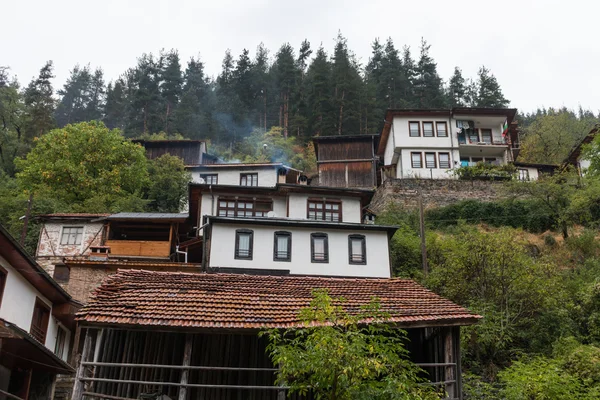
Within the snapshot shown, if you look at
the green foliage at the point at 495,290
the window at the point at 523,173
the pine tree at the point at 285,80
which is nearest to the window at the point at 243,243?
the green foliage at the point at 495,290

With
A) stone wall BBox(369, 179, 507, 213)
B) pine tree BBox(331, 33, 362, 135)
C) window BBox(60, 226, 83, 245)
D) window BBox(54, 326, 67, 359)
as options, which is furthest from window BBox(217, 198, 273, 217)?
pine tree BBox(331, 33, 362, 135)

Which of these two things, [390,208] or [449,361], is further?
[390,208]

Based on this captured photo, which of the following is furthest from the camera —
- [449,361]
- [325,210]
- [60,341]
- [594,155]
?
[594,155]

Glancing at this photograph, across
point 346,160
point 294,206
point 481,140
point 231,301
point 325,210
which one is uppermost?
point 481,140

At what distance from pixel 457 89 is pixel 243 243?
53.2m

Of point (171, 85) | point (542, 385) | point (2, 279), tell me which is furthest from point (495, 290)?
point (171, 85)

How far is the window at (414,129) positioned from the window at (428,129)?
472 mm

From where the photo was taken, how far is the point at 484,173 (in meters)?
41.5

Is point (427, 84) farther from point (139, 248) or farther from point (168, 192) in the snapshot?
point (139, 248)

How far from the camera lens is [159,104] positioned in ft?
222

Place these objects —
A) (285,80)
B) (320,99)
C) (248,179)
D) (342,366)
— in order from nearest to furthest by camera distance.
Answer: (342,366), (248,179), (320,99), (285,80)

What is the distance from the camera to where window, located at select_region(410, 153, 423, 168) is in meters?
44.0

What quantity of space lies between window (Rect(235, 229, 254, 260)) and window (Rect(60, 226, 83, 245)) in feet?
40.5

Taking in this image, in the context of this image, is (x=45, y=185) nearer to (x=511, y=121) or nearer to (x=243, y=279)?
(x=243, y=279)
